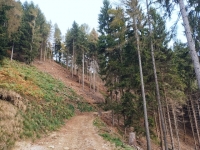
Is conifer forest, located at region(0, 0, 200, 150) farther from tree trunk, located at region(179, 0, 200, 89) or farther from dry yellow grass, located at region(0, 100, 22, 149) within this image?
dry yellow grass, located at region(0, 100, 22, 149)

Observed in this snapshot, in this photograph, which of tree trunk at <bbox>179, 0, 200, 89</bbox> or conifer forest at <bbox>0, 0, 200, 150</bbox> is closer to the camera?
tree trunk at <bbox>179, 0, 200, 89</bbox>

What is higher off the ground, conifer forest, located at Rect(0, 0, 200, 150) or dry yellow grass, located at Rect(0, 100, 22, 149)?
conifer forest, located at Rect(0, 0, 200, 150)

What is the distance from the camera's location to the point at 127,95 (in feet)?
51.9

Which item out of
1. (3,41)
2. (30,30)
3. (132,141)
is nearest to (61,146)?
(132,141)

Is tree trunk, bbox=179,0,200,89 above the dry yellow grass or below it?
above

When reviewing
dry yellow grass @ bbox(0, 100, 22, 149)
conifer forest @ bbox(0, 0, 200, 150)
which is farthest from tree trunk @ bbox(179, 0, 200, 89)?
dry yellow grass @ bbox(0, 100, 22, 149)

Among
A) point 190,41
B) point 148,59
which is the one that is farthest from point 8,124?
point 148,59

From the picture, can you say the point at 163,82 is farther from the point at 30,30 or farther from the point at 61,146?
the point at 30,30

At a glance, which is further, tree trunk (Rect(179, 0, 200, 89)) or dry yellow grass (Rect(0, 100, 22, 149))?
dry yellow grass (Rect(0, 100, 22, 149))

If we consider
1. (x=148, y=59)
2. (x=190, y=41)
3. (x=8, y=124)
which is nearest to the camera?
(x=190, y=41)

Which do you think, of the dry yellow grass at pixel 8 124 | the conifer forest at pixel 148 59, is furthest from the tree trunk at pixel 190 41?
the dry yellow grass at pixel 8 124

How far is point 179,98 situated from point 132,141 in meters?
5.52

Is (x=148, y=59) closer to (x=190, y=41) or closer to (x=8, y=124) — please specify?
(x=190, y=41)

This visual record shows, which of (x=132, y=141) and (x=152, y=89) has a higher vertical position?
(x=152, y=89)
